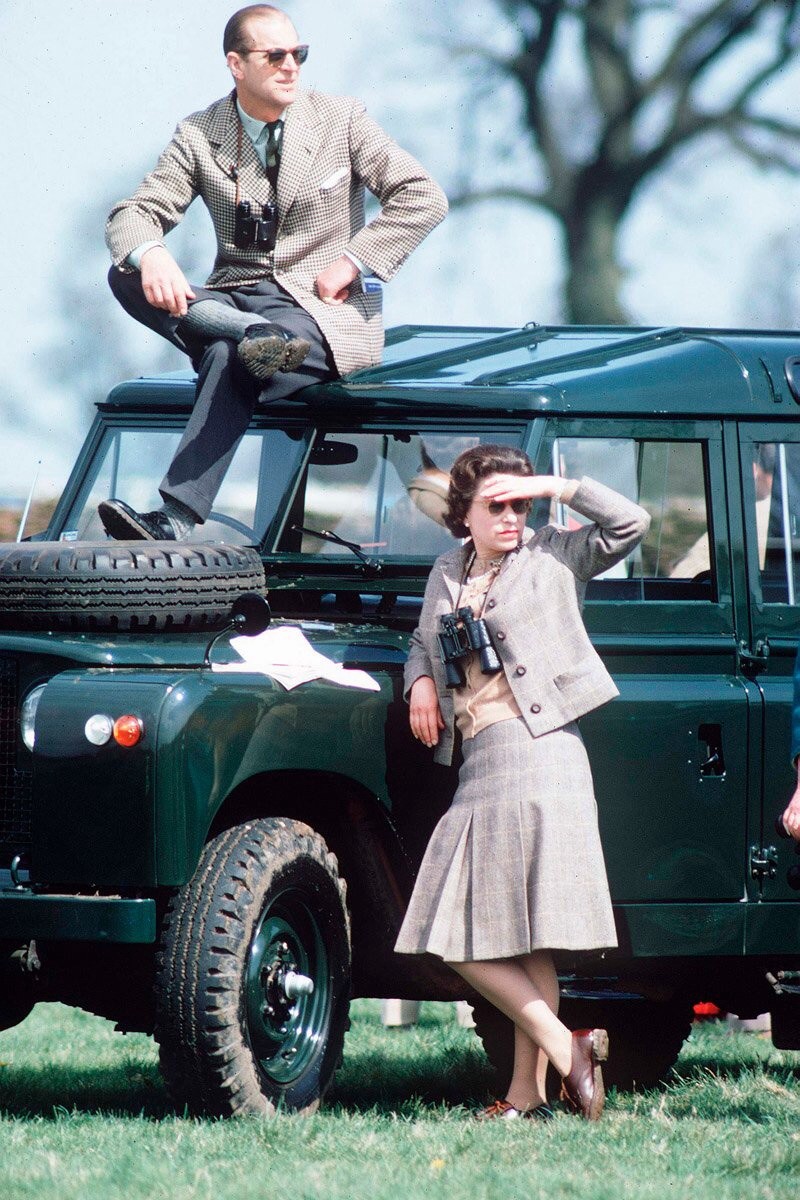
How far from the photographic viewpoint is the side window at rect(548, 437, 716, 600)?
6254mm

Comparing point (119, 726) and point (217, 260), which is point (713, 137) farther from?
point (119, 726)

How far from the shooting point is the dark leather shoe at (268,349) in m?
6.02

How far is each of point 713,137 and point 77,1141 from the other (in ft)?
58.2

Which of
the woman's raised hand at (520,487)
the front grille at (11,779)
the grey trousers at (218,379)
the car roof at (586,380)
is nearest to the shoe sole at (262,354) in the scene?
the grey trousers at (218,379)

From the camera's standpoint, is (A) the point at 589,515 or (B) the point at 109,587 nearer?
(B) the point at 109,587

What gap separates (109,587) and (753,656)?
2.02 meters


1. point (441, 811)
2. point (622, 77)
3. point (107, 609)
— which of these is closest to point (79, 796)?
point (107, 609)

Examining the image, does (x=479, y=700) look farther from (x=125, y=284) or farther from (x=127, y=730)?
(x=125, y=284)

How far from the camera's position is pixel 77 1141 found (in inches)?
201

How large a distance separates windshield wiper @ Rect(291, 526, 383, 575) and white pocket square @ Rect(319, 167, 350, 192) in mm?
1105

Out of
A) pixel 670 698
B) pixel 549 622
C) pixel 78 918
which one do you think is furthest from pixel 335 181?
pixel 78 918

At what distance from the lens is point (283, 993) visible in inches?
217

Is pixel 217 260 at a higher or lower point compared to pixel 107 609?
higher

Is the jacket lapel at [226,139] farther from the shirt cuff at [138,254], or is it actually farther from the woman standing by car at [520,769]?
the woman standing by car at [520,769]
